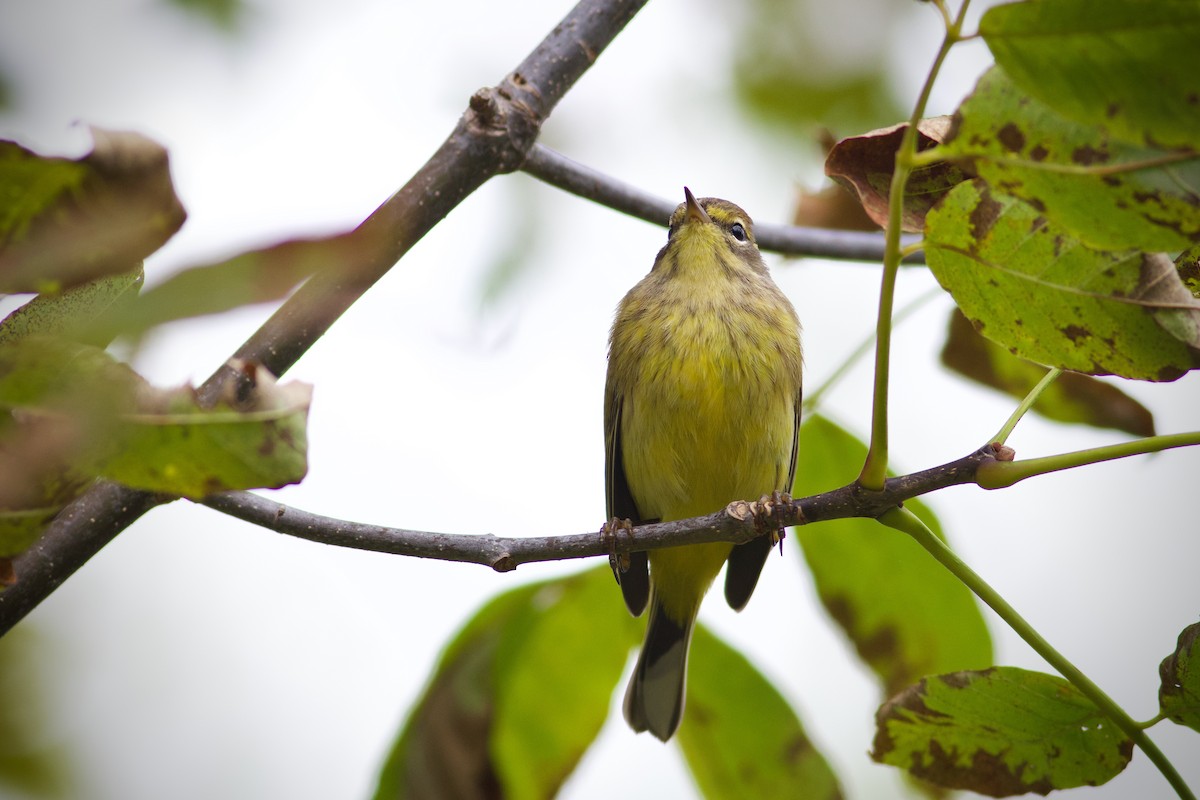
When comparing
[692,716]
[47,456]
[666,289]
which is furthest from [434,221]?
[666,289]

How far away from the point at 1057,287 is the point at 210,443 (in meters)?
1.29

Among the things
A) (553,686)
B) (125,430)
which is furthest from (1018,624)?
(125,430)

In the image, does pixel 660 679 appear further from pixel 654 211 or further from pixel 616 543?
pixel 616 543

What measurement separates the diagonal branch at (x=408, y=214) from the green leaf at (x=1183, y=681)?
163cm

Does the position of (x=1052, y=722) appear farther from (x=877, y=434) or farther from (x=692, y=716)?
(x=692, y=716)

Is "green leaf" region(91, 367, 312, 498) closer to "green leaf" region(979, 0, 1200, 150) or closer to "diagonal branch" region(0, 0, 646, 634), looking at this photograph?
"diagonal branch" region(0, 0, 646, 634)

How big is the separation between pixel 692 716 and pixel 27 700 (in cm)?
375

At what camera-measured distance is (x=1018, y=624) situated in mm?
2061

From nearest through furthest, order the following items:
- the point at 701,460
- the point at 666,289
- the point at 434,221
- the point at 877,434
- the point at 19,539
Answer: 1. the point at 19,539
2. the point at 877,434
3. the point at 434,221
4. the point at 701,460
5. the point at 666,289

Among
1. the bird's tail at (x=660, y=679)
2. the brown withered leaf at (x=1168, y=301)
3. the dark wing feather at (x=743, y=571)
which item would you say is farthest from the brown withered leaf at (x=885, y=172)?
the dark wing feather at (x=743, y=571)

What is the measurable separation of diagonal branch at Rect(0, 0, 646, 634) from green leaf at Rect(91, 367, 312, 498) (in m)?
0.64

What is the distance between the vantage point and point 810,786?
2916 millimetres

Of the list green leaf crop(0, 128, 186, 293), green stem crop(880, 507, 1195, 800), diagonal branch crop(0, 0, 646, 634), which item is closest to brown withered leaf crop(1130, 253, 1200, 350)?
green stem crop(880, 507, 1195, 800)

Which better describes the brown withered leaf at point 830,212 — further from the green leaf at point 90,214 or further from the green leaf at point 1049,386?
the green leaf at point 90,214
